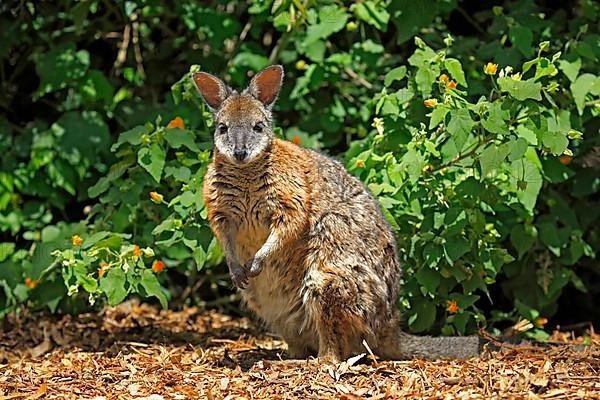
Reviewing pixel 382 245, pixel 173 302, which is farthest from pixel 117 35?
pixel 382 245

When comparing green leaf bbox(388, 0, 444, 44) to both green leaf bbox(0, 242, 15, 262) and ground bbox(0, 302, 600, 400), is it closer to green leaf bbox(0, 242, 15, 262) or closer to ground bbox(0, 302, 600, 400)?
ground bbox(0, 302, 600, 400)

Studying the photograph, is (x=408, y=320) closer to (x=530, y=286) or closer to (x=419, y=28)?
(x=530, y=286)

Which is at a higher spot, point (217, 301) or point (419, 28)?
point (419, 28)

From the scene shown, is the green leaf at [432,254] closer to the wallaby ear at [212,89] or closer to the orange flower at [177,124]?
the wallaby ear at [212,89]

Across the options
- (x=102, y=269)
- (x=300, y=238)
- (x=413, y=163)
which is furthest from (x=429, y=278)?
(x=102, y=269)

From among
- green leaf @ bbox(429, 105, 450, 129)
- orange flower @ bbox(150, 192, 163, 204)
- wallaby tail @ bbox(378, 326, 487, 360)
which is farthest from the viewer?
orange flower @ bbox(150, 192, 163, 204)

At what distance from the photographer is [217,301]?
24.8 ft

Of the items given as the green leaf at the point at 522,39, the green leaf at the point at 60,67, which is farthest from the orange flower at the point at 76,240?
the green leaf at the point at 522,39

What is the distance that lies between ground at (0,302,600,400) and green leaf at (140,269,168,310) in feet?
1.17

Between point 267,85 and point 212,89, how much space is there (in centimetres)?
32

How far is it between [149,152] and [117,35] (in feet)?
8.10

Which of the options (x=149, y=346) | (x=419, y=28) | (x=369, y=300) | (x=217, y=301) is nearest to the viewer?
(x=369, y=300)

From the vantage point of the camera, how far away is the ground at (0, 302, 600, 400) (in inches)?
184

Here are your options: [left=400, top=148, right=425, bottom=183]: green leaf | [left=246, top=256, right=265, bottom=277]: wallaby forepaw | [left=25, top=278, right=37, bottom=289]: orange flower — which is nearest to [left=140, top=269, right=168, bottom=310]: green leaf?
[left=246, top=256, right=265, bottom=277]: wallaby forepaw
